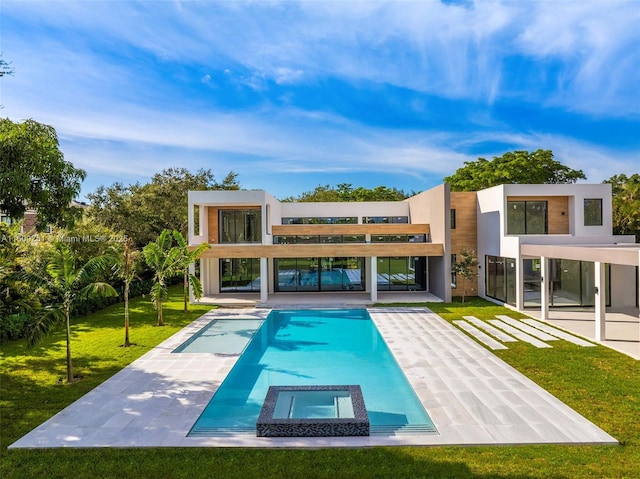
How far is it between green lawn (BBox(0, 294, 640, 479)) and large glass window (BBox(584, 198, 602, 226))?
36.9 feet

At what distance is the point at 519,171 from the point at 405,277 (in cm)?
2417

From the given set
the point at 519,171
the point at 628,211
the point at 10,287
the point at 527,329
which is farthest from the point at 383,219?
the point at 519,171

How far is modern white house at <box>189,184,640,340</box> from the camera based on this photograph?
18609mm

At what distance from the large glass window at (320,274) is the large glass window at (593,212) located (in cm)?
1269

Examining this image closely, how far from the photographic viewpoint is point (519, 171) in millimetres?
41594

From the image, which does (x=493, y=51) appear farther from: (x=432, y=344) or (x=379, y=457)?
(x=379, y=457)

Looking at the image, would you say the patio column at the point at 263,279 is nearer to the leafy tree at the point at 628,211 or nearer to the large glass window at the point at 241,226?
the large glass window at the point at 241,226

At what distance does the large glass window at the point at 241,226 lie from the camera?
78.8 feet

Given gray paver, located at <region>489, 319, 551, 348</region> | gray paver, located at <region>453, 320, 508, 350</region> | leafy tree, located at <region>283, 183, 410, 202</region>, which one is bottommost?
gray paver, located at <region>453, 320, 508, 350</region>

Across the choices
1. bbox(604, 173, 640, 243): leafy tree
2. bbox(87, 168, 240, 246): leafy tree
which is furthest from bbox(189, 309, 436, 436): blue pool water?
bbox(604, 173, 640, 243): leafy tree

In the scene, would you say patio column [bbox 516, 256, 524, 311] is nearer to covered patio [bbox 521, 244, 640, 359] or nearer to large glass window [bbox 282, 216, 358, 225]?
covered patio [bbox 521, 244, 640, 359]

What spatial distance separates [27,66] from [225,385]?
10.5m

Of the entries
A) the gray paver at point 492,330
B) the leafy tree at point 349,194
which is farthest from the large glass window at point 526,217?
the leafy tree at point 349,194

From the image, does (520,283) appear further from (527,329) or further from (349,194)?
(349,194)
